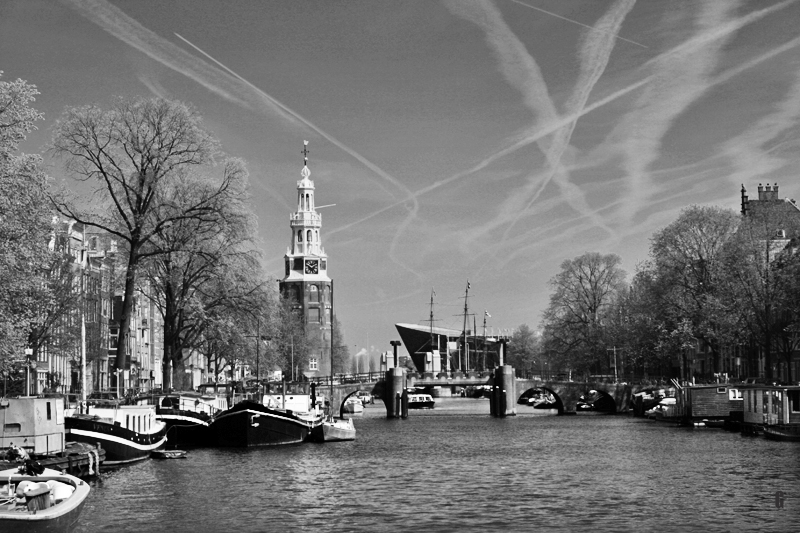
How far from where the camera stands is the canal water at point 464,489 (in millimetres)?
43469

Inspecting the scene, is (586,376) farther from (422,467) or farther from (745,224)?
(422,467)

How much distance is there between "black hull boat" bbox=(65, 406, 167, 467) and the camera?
6016 cm

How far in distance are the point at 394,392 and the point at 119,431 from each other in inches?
3529

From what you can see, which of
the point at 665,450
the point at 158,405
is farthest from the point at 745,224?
the point at 158,405

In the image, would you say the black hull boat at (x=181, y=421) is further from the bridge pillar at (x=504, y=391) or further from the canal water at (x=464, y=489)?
the bridge pillar at (x=504, y=391)

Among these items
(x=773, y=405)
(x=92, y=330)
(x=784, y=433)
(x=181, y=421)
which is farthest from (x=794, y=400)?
(x=92, y=330)

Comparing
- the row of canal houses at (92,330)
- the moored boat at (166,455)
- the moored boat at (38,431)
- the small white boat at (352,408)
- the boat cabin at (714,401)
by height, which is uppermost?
the row of canal houses at (92,330)

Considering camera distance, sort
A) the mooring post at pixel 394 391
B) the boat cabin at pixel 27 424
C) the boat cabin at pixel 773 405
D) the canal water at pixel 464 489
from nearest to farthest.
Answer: the canal water at pixel 464 489 < the boat cabin at pixel 27 424 < the boat cabin at pixel 773 405 < the mooring post at pixel 394 391

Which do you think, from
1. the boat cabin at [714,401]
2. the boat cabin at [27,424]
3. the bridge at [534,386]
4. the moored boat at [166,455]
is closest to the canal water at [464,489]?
the moored boat at [166,455]

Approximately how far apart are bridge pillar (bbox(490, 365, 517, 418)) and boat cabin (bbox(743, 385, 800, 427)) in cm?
5828

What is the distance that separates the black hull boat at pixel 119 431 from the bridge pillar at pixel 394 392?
80.0 metres

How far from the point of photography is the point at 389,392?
6004 inches

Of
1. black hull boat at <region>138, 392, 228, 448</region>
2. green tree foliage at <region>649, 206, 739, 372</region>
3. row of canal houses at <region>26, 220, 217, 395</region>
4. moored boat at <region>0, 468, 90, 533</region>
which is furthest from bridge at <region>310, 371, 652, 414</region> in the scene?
moored boat at <region>0, 468, 90, 533</region>

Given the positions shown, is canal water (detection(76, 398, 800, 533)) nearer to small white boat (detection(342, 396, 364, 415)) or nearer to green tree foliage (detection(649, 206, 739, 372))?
green tree foliage (detection(649, 206, 739, 372))
